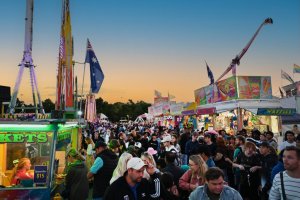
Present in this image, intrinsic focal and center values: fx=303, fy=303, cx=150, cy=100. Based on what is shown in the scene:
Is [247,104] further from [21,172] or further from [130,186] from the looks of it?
[130,186]

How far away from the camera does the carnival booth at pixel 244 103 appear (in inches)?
816

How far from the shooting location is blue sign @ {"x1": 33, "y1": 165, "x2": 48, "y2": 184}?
222 inches

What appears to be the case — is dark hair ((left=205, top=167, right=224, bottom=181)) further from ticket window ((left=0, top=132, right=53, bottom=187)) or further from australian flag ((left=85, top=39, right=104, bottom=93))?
australian flag ((left=85, top=39, right=104, bottom=93))

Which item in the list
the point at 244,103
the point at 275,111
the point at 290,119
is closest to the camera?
the point at 275,111

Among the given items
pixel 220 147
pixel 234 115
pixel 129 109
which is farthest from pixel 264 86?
pixel 129 109

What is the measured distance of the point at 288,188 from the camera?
11.5 feet

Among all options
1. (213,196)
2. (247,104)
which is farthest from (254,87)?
(213,196)

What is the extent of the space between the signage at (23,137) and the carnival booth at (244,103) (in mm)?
16504

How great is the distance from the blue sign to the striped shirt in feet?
13.0

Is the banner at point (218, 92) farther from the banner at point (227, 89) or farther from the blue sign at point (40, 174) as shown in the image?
the blue sign at point (40, 174)

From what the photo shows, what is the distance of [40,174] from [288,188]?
14.0 ft

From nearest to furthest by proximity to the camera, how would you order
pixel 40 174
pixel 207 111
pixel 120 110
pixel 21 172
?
pixel 40 174, pixel 21 172, pixel 207 111, pixel 120 110

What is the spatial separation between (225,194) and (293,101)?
2307 cm

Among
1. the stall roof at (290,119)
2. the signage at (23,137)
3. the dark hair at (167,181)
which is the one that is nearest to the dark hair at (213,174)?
the dark hair at (167,181)
